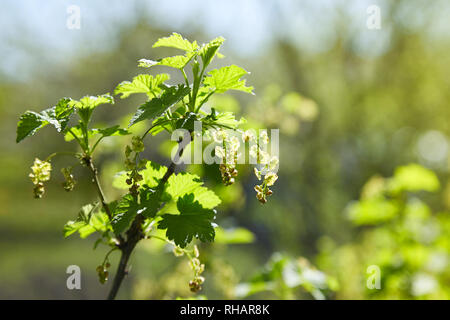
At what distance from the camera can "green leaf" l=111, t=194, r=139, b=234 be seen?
14.7 inches

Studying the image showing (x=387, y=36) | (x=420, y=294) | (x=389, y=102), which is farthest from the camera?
(x=389, y=102)

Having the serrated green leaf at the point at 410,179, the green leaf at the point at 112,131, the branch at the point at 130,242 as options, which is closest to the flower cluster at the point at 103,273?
the branch at the point at 130,242

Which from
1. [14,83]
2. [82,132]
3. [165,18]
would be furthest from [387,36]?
[14,83]

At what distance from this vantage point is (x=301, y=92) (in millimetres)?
4066

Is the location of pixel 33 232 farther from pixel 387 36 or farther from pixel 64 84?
pixel 387 36

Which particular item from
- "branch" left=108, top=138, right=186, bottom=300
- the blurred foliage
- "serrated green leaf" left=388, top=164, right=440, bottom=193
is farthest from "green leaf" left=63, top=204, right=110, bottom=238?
"serrated green leaf" left=388, top=164, right=440, bottom=193

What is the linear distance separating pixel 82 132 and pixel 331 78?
4125 mm

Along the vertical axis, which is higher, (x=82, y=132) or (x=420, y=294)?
(x=82, y=132)

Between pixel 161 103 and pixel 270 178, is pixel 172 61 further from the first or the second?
pixel 270 178

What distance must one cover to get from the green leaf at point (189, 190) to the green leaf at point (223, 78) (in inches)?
3.9

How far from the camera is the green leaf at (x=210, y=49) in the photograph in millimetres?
394

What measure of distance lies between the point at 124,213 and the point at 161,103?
117mm

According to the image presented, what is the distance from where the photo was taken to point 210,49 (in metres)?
0.40

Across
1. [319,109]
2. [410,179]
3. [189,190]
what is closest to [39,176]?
[189,190]
